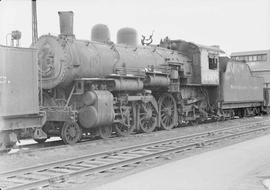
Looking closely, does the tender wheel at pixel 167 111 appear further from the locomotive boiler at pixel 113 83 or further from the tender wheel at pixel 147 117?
the tender wheel at pixel 147 117

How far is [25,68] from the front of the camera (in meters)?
10.3

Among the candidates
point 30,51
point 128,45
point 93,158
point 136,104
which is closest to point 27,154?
point 93,158

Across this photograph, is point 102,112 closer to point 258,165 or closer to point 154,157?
point 154,157

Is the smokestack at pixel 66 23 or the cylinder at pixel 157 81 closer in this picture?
the smokestack at pixel 66 23

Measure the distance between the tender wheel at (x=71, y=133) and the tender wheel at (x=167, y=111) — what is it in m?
4.46

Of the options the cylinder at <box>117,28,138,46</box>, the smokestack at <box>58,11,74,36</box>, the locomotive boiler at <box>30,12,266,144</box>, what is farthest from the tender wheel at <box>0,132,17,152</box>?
the cylinder at <box>117,28,138,46</box>

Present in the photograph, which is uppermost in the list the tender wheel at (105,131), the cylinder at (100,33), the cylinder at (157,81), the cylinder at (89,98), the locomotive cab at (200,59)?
the cylinder at (100,33)

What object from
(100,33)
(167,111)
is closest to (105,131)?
(100,33)

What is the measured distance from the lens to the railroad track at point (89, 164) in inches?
269

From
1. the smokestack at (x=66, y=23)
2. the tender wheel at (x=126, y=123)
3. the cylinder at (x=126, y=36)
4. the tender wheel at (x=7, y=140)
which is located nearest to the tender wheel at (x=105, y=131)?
the tender wheel at (x=126, y=123)

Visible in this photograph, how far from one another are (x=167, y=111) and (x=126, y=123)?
2799 millimetres

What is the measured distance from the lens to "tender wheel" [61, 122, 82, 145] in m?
12.0

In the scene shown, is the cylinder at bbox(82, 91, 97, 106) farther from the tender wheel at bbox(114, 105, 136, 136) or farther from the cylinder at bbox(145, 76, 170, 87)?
the cylinder at bbox(145, 76, 170, 87)

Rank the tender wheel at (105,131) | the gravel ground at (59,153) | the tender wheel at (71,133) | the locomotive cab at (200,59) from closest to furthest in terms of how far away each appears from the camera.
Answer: the gravel ground at (59,153) < the tender wheel at (71,133) < the tender wheel at (105,131) < the locomotive cab at (200,59)
